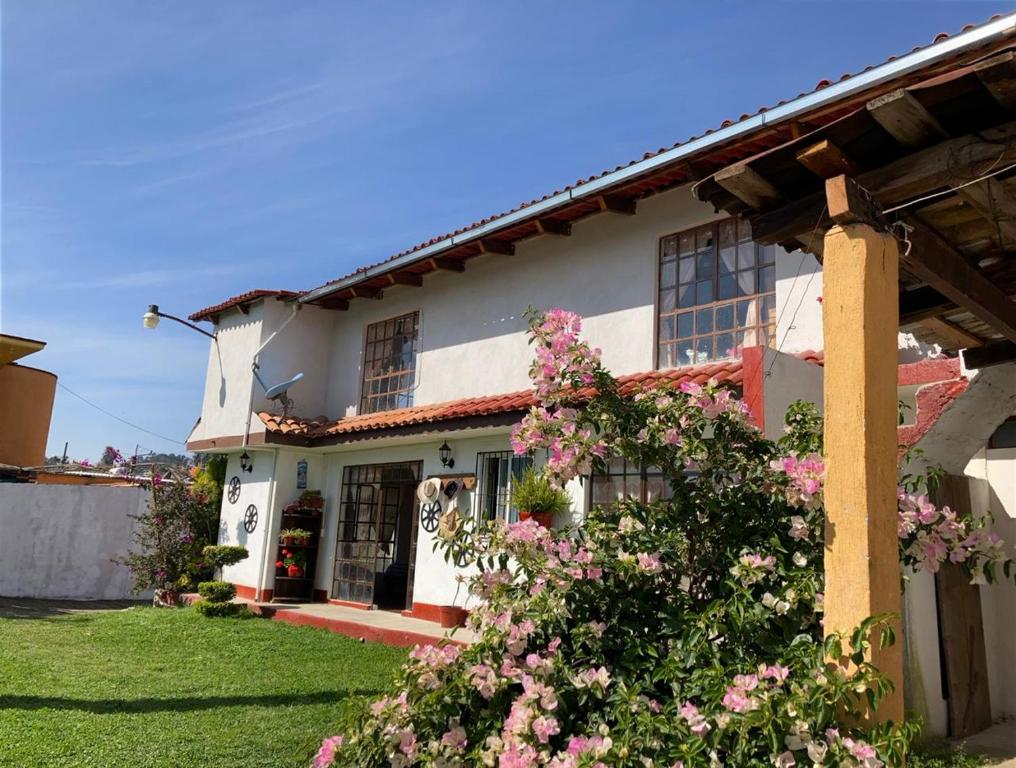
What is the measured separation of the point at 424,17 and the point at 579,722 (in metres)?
5.81

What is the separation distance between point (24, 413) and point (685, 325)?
22946 mm

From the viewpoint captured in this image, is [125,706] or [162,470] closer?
[125,706]

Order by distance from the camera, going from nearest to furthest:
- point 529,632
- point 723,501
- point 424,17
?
1. point 529,632
2. point 723,501
3. point 424,17

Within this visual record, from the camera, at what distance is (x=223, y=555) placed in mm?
12766

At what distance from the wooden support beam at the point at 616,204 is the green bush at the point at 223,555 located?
8.30m

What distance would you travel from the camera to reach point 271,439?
12.7 m

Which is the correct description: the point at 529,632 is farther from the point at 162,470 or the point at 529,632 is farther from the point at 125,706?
the point at 162,470

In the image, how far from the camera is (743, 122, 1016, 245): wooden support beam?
9.55 ft

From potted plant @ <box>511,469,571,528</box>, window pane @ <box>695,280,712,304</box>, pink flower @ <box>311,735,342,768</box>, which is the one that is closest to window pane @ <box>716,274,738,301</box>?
window pane @ <box>695,280,712,304</box>

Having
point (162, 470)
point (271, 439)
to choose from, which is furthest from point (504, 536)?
point (162, 470)

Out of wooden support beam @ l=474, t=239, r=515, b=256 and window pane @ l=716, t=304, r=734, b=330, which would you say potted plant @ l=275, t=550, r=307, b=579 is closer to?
wooden support beam @ l=474, t=239, r=515, b=256

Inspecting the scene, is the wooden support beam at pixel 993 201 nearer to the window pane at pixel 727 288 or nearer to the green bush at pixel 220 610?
the window pane at pixel 727 288

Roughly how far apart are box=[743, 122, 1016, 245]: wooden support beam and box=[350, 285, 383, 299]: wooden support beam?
1044cm

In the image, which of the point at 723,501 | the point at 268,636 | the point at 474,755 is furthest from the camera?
the point at 268,636
